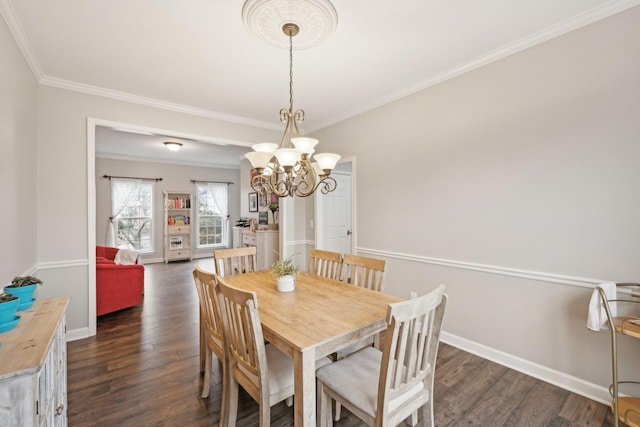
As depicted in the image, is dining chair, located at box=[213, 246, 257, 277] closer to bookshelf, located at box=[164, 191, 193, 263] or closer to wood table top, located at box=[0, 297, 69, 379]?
wood table top, located at box=[0, 297, 69, 379]

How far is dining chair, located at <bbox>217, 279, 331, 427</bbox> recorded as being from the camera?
1.38 m

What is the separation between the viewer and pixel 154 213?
7.32 m

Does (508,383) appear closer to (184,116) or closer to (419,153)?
(419,153)

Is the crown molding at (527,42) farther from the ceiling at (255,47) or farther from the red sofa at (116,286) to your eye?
the red sofa at (116,286)

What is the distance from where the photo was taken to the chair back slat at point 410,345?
3.91ft

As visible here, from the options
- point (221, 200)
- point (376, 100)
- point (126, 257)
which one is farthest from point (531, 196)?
point (221, 200)

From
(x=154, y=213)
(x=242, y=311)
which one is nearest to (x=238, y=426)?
(x=242, y=311)

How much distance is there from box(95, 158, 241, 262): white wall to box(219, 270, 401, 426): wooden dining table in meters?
6.15

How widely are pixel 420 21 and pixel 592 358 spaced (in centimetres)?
278

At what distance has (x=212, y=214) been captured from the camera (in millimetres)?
8211

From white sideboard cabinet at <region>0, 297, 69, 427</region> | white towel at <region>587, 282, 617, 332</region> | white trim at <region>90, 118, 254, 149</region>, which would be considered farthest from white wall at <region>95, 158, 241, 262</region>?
white towel at <region>587, 282, 617, 332</region>

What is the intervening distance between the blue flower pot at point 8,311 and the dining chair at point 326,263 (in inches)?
81.4

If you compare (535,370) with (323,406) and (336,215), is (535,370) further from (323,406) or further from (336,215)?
(336,215)

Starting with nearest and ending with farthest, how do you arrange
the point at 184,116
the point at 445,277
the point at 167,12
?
1. the point at 167,12
2. the point at 445,277
3. the point at 184,116
